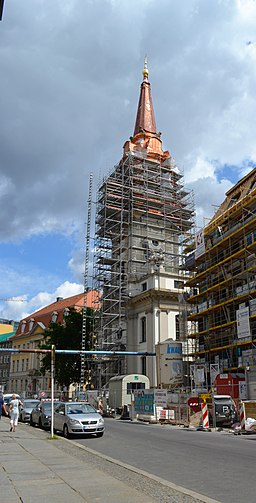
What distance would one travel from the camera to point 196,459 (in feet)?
42.0

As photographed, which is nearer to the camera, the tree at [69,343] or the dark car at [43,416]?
the dark car at [43,416]

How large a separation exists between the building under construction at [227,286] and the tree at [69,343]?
1615cm

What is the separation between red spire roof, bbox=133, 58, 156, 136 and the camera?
69812 millimetres

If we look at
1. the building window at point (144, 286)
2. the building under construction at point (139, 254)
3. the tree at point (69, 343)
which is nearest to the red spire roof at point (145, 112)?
the building under construction at point (139, 254)

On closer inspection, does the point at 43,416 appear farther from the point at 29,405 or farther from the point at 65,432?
the point at 29,405

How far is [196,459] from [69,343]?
4602 centimetres

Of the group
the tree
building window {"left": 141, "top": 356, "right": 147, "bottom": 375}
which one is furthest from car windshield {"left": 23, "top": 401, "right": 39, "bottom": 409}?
the tree

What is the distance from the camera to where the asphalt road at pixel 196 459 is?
8.92 metres

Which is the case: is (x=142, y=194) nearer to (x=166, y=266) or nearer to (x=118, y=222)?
(x=118, y=222)

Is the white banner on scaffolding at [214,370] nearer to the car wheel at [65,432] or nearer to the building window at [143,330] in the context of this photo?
the building window at [143,330]

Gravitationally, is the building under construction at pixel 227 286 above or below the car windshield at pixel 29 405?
above

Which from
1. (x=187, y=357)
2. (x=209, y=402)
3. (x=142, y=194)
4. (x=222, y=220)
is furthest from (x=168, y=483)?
(x=142, y=194)

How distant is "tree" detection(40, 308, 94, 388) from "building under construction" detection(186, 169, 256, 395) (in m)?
16.2

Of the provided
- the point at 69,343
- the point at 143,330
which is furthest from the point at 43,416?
the point at 69,343
